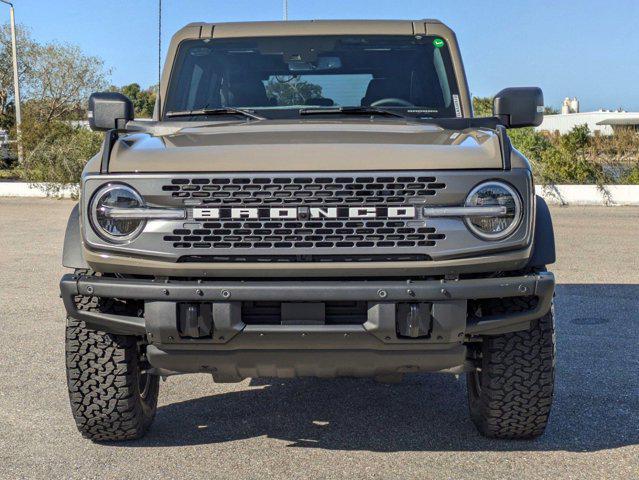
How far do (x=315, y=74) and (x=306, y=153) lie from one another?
1.84 meters

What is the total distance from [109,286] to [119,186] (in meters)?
0.40

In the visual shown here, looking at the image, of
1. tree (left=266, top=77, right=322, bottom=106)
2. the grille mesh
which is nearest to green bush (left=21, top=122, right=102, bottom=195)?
tree (left=266, top=77, right=322, bottom=106)

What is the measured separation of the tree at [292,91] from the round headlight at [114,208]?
1.69m

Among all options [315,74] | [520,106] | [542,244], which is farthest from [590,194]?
[542,244]

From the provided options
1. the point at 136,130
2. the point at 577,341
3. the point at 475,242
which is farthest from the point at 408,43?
the point at 577,341

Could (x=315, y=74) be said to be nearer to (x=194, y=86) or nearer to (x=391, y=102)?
(x=391, y=102)

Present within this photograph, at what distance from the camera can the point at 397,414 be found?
4879 mm

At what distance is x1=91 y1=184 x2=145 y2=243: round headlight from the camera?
3.63 metres

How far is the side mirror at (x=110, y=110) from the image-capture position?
16.1 feet

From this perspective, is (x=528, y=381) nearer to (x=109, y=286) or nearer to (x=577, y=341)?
(x=109, y=286)

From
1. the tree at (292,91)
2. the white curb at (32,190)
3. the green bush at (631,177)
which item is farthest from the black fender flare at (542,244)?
the white curb at (32,190)

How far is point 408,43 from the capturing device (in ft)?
17.9

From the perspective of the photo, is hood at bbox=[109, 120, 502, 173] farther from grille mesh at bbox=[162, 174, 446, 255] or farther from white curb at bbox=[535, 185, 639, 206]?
white curb at bbox=[535, 185, 639, 206]

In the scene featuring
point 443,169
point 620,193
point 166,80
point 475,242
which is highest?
point 166,80
